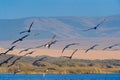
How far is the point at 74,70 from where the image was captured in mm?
187875

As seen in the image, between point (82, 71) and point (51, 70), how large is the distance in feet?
48.3

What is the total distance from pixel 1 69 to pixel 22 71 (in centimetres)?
739

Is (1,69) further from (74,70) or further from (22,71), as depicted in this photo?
(74,70)

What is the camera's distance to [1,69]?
601 feet

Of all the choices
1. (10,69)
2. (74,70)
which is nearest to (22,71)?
(10,69)

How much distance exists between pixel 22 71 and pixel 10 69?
4328 mm

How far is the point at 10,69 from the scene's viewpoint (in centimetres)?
18338

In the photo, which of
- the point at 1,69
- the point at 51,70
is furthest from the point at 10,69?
the point at 51,70

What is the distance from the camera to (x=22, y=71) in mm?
184500

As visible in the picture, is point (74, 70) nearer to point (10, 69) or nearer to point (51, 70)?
point (51, 70)

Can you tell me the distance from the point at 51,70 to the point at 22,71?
1263cm

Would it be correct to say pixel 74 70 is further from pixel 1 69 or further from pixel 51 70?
pixel 1 69

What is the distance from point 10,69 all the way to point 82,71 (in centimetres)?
2512

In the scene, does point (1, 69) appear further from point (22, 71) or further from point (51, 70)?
point (51, 70)
